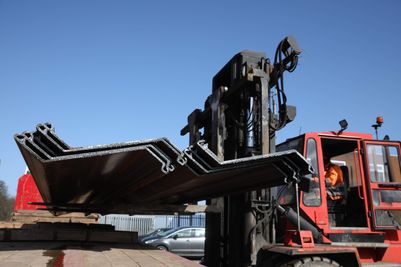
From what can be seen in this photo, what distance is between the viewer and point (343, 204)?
6.09m

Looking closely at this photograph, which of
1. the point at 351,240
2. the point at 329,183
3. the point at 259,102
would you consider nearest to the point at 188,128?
the point at 259,102

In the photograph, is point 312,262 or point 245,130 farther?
point 245,130

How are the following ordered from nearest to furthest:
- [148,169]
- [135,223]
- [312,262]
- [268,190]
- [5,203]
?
[148,169], [312,262], [268,190], [135,223], [5,203]

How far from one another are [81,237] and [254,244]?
81.8 inches

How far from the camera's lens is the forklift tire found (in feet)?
14.7

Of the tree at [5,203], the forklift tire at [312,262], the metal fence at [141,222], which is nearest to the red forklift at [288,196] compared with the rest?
the forklift tire at [312,262]

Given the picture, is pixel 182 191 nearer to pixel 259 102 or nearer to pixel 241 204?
pixel 241 204

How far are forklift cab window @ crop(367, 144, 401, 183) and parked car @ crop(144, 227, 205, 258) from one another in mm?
11441

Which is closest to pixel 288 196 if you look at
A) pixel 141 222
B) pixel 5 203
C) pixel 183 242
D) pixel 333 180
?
pixel 333 180

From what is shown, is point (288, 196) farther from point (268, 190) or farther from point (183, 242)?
point (183, 242)


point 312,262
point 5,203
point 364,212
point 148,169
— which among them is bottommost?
point 312,262

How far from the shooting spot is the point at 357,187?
5.99 meters

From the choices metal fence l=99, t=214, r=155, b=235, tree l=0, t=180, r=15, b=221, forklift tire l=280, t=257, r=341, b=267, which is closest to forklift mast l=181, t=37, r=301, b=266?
forklift tire l=280, t=257, r=341, b=267

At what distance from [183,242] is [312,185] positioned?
38.7ft
